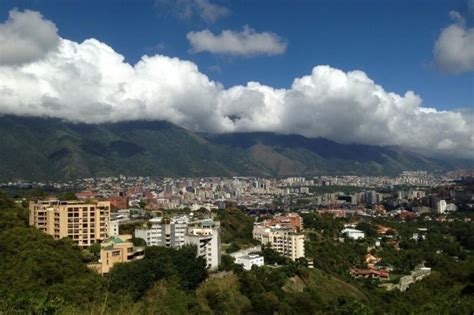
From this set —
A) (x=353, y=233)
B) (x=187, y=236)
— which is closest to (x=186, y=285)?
(x=187, y=236)

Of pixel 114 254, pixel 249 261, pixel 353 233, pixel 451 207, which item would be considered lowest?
pixel 353 233

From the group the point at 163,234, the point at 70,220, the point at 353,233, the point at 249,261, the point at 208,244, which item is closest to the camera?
the point at 70,220

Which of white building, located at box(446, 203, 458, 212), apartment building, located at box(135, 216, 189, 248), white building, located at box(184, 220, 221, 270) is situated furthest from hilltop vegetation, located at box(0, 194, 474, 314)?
white building, located at box(446, 203, 458, 212)

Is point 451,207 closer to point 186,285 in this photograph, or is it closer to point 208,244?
point 208,244

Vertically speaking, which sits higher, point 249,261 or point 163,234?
point 163,234

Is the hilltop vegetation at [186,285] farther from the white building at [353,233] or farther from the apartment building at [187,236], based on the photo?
the white building at [353,233]

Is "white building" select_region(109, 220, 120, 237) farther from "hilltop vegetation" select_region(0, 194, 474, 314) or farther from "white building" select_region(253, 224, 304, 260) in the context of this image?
"white building" select_region(253, 224, 304, 260)
